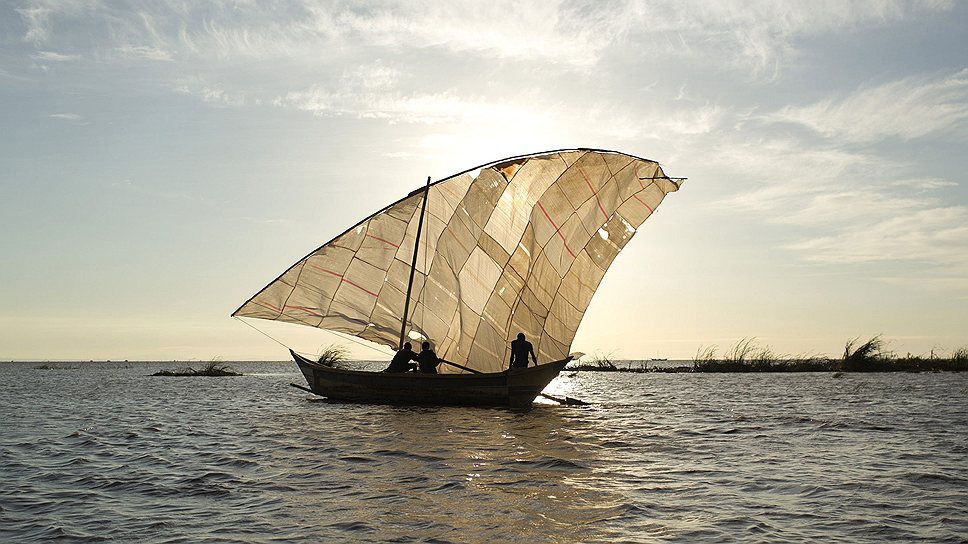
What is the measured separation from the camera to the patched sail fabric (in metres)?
23.8

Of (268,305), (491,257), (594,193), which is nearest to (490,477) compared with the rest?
(491,257)

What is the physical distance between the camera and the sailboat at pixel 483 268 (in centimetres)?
2359

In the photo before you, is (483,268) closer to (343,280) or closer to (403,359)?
(403,359)

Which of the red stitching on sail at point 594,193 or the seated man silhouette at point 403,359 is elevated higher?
the red stitching on sail at point 594,193

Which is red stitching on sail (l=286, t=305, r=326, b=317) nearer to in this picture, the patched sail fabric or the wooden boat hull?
the patched sail fabric

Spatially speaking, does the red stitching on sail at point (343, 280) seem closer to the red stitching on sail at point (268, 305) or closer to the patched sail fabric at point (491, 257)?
the patched sail fabric at point (491, 257)

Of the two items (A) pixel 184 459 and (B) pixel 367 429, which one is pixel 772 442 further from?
(A) pixel 184 459

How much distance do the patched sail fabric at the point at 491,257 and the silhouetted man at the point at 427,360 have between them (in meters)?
1.08

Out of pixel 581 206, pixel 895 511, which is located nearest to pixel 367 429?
pixel 581 206

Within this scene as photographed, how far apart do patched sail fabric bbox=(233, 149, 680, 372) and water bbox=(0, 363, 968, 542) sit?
338 centimetres

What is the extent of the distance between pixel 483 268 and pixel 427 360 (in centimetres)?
337

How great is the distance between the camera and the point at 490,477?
11844 millimetres

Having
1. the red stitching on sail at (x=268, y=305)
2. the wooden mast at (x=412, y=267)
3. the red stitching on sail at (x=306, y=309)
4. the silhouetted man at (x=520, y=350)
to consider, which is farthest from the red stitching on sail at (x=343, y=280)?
the silhouetted man at (x=520, y=350)

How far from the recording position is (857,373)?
53.0 m
